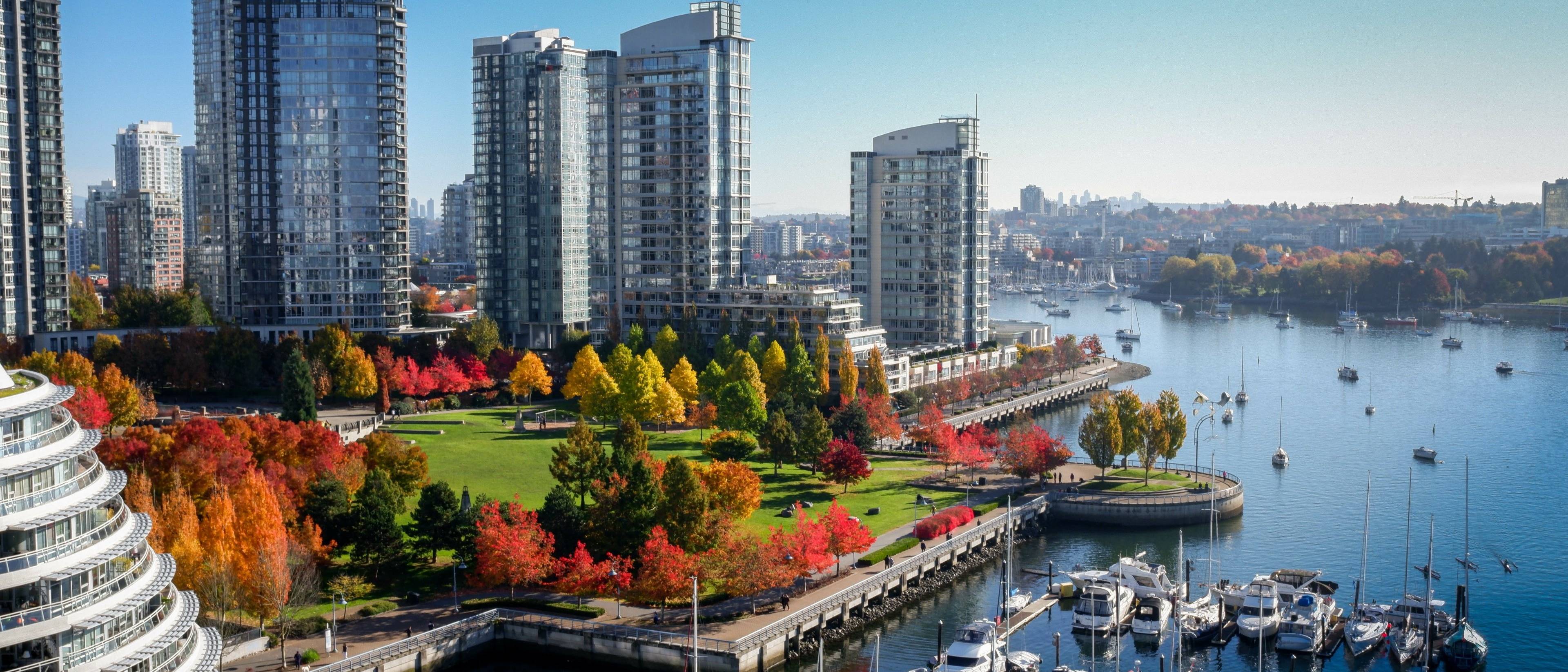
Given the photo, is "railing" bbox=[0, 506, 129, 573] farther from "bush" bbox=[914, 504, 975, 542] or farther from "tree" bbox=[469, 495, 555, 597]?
"bush" bbox=[914, 504, 975, 542]

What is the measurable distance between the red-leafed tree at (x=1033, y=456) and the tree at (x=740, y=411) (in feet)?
54.0

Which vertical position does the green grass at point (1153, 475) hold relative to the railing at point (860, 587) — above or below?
above

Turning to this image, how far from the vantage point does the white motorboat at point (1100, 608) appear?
6319 cm

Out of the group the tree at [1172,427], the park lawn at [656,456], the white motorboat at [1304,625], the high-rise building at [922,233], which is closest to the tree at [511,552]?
the park lawn at [656,456]

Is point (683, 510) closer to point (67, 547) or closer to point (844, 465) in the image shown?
point (844, 465)

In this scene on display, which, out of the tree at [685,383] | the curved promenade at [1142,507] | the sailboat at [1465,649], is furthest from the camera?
the tree at [685,383]

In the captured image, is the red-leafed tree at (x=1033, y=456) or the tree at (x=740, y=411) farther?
the tree at (x=740, y=411)

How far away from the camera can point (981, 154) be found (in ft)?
467

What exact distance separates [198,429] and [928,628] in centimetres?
3642

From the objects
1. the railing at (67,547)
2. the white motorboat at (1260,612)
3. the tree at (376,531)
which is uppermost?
the railing at (67,547)

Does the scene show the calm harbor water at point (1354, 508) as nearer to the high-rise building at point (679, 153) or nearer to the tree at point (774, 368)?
the tree at point (774, 368)

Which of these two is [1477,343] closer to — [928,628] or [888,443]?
[888,443]

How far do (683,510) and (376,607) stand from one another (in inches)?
533

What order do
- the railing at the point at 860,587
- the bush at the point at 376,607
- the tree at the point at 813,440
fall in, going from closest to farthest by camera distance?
the railing at the point at 860,587 < the bush at the point at 376,607 < the tree at the point at 813,440
